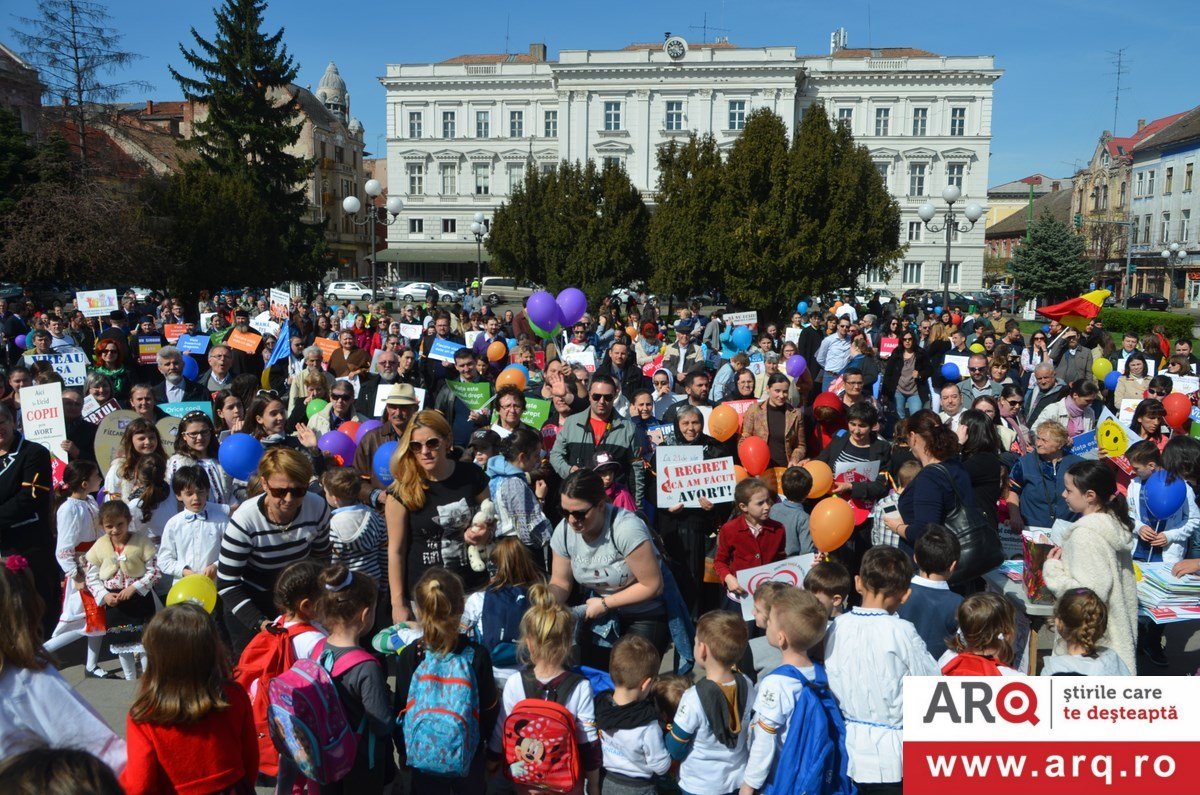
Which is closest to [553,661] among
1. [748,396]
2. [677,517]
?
[677,517]

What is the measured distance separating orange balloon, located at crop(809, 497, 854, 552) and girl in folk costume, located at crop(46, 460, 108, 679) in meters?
4.51

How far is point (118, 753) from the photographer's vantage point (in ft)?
8.89

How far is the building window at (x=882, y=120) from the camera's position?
6144 cm

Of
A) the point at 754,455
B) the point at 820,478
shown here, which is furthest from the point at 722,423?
the point at 820,478

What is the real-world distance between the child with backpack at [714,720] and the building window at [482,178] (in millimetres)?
64347

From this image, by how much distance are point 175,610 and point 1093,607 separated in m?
3.76

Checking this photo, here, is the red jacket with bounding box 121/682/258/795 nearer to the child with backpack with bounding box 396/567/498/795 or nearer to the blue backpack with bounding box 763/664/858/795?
the child with backpack with bounding box 396/567/498/795

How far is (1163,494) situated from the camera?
582 cm

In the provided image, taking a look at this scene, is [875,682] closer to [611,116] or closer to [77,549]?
[77,549]

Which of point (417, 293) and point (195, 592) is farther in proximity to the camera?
point (417, 293)

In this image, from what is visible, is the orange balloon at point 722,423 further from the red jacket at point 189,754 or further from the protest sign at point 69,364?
the protest sign at point 69,364

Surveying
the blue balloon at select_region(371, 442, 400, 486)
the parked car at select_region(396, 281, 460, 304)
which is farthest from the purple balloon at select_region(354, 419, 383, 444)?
the parked car at select_region(396, 281, 460, 304)

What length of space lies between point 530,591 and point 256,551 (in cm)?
157

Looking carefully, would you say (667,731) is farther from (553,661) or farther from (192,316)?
(192,316)
